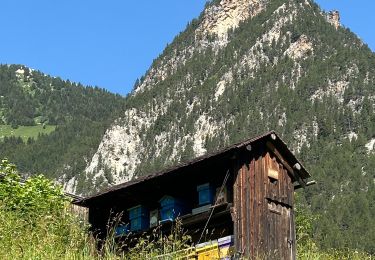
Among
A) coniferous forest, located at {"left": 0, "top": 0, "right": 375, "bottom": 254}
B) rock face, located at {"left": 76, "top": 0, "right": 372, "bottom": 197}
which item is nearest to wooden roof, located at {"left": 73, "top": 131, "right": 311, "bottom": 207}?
coniferous forest, located at {"left": 0, "top": 0, "right": 375, "bottom": 254}

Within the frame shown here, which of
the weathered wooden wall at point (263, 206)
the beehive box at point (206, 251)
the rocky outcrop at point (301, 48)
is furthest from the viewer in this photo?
the rocky outcrop at point (301, 48)

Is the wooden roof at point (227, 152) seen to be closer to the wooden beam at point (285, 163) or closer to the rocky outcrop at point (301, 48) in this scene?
the wooden beam at point (285, 163)

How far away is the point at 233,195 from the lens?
836 inches

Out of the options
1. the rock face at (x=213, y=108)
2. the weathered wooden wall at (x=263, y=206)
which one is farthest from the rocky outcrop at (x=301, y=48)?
the weathered wooden wall at (x=263, y=206)

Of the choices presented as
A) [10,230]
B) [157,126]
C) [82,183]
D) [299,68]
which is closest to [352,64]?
[299,68]

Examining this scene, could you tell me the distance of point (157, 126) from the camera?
18838 centimetres

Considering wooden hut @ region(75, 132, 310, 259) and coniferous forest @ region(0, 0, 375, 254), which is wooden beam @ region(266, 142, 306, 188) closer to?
wooden hut @ region(75, 132, 310, 259)

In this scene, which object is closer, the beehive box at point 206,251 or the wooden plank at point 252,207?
the beehive box at point 206,251

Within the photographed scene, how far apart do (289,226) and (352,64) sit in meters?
158

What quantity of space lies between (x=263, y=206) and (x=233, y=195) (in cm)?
145

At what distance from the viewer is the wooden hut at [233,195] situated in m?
21.1

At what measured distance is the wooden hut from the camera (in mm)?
21062

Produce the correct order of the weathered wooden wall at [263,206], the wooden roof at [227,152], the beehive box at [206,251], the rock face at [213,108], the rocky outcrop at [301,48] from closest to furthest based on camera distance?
the beehive box at [206,251] < the wooden roof at [227,152] < the weathered wooden wall at [263,206] < the rock face at [213,108] < the rocky outcrop at [301,48]

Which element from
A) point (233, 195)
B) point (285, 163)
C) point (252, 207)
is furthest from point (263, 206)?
point (285, 163)
